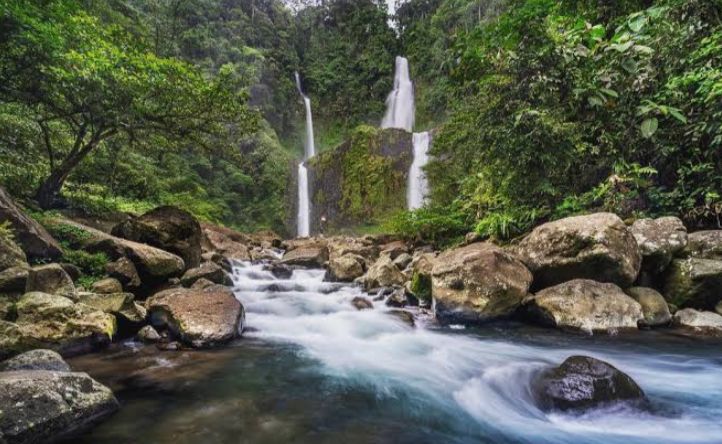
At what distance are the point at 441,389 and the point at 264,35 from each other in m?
41.2

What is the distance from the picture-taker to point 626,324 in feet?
18.1

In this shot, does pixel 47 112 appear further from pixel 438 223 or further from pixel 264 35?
pixel 264 35

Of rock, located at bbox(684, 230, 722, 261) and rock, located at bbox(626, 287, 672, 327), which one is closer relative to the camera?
rock, located at bbox(626, 287, 672, 327)

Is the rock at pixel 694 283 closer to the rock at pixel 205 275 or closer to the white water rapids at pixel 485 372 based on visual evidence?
the white water rapids at pixel 485 372

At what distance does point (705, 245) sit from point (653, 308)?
150 centimetres

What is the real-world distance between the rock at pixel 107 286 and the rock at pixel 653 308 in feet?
25.8

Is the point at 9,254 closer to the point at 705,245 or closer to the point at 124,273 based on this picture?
the point at 124,273

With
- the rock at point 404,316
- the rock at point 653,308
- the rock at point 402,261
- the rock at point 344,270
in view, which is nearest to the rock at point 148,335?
the rock at point 404,316

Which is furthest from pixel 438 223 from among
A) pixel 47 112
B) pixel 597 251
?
pixel 47 112

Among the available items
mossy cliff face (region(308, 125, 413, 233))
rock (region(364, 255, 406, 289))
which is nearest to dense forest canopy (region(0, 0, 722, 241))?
rock (region(364, 255, 406, 289))

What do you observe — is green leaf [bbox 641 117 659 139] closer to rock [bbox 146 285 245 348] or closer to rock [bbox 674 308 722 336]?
rock [bbox 674 308 722 336]

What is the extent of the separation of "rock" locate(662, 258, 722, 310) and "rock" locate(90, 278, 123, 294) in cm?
854

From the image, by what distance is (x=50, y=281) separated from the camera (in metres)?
5.26

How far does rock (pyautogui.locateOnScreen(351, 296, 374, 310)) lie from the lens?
7.37m
